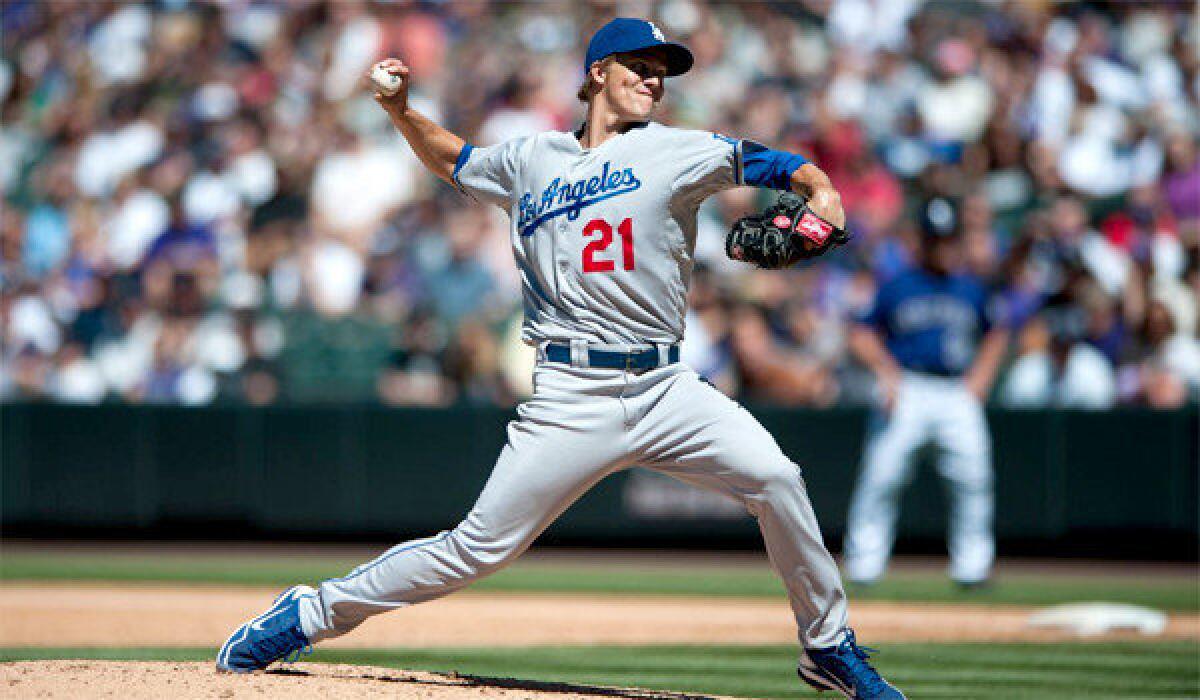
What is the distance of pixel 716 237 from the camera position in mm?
12773

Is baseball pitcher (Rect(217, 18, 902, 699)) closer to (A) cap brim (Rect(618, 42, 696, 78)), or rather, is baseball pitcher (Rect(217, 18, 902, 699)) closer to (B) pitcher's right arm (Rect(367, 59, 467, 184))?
(A) cap brim (Rect(618, 42, 696, 78))

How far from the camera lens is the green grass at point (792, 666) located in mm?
6449

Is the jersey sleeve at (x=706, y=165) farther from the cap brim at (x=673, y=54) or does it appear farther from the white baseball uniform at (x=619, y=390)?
the cap brim at (x=673, y=54)

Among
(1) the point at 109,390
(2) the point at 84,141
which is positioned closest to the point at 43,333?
(1) the point at 109,390

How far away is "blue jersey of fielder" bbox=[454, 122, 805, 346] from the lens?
16.4 ft

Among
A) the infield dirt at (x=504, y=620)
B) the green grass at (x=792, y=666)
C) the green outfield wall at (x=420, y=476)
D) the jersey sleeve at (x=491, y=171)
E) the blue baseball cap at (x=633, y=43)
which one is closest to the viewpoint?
the blue baseball cap at (x=633, y=43)

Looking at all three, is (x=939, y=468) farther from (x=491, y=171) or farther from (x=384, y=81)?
(x=384, y=81)

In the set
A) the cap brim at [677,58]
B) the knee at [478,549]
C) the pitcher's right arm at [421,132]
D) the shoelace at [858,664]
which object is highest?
the cap brim at [677,58]

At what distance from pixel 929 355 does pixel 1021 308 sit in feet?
7.23

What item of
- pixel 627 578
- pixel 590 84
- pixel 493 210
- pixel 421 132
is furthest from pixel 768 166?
pixel 493 210

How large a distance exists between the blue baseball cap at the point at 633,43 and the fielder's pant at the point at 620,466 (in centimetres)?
91

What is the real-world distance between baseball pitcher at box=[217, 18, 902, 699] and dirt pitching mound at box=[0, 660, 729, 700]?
0.86 ft

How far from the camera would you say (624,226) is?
16.4ft

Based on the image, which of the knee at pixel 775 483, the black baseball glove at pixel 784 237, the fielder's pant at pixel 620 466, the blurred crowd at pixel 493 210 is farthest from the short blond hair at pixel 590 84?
the blurred crowd at pixel 493 210
